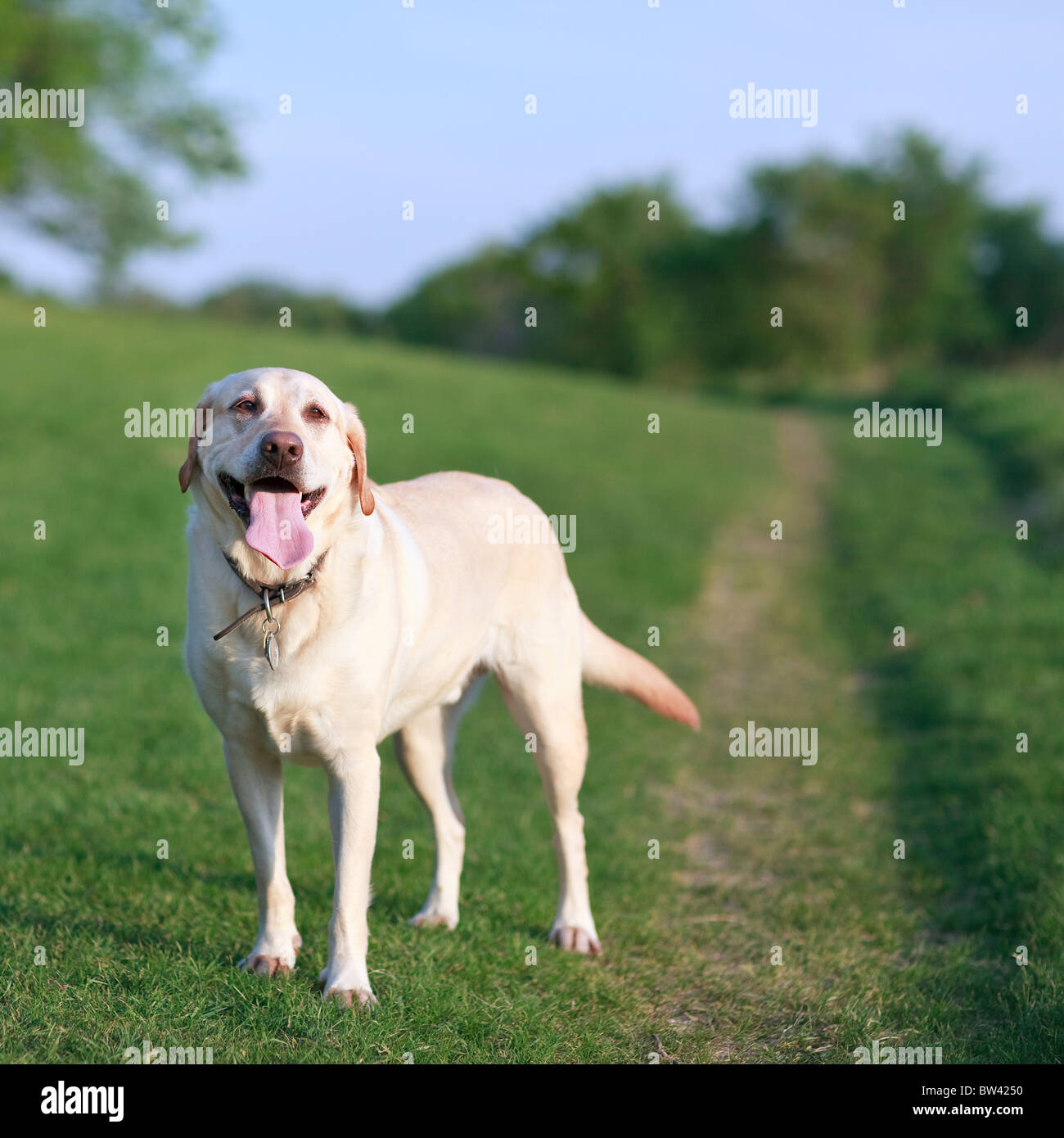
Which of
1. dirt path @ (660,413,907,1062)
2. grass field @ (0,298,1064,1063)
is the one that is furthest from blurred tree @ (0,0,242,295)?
dirt path @ (660,413,907,1062)

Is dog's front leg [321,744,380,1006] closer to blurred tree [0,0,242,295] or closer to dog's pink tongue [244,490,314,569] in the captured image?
dog's pink tongue [244,490,314,569]

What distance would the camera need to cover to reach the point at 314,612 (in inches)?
135

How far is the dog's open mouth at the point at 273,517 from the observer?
3221mm

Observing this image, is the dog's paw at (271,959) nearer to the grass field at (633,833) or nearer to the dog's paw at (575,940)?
the grass field at (633,833)

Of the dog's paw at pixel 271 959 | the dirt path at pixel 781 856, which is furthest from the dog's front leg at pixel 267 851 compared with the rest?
the dirt path at pixel 781 856

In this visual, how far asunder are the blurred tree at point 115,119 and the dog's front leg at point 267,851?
1809cm

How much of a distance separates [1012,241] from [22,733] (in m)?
58.9

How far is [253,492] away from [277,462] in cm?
14

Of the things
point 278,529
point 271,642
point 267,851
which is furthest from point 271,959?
point 278,529

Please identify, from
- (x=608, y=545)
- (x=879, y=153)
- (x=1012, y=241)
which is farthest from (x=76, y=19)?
(x=1012, y=241)

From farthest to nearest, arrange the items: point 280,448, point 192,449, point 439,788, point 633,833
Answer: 1. point 633,833
2. point 439,788
3. point 192,449
4. point 280,448

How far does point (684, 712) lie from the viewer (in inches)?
181

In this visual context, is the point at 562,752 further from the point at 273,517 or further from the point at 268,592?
the point at 273,517
